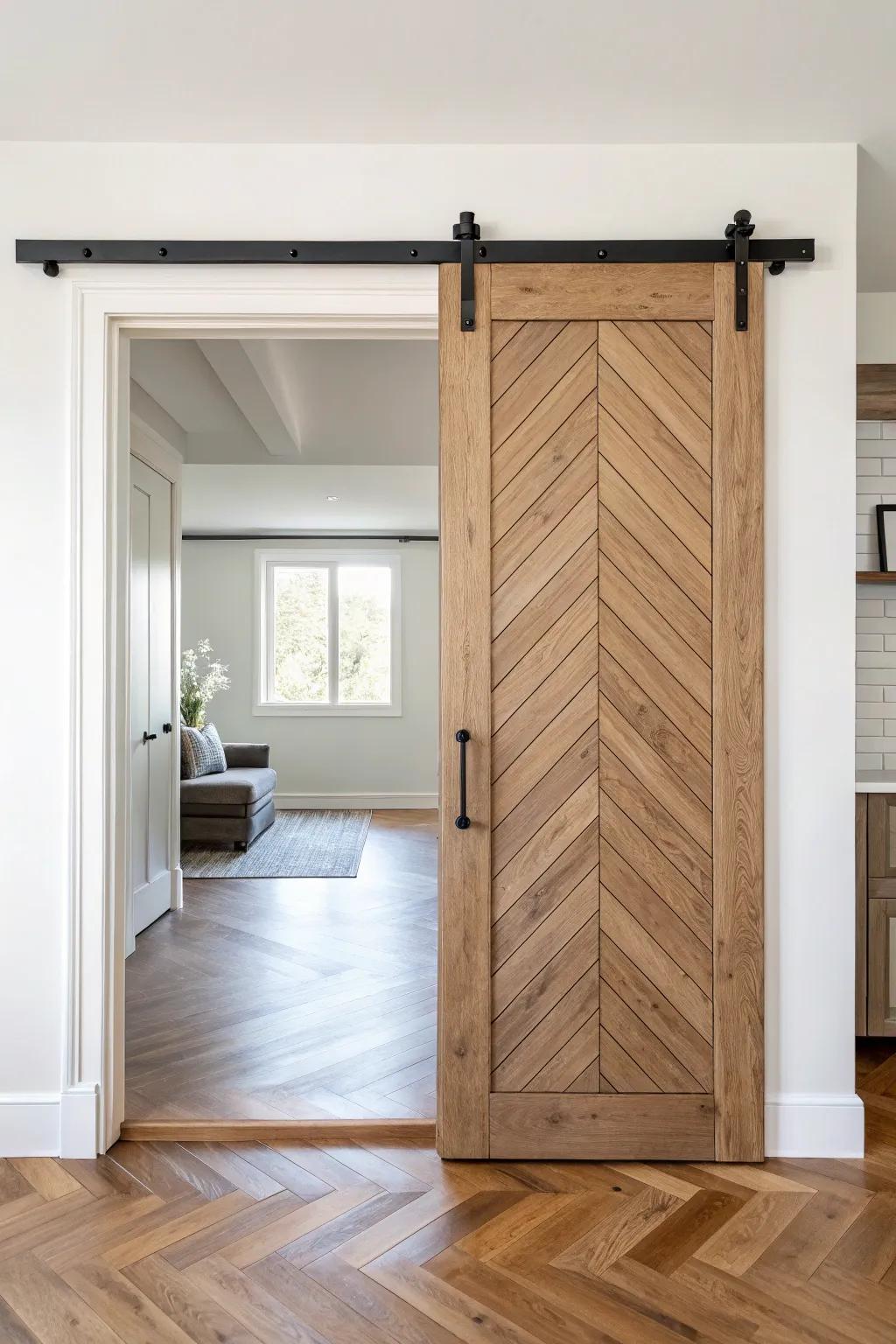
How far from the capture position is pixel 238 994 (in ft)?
11.7

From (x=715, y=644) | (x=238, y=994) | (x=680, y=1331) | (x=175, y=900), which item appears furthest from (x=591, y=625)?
(x=175, y=900)

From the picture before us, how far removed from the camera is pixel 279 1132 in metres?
2.46

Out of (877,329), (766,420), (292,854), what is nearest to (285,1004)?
(766,420)

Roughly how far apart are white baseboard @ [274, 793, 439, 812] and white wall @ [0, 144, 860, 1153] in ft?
20.4

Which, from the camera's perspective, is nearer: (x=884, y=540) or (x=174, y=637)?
(x=884, y=540)

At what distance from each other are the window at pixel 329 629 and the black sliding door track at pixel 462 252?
637cm

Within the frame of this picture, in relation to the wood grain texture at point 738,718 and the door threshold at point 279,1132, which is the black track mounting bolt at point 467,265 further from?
the door threshold at point 279,1132

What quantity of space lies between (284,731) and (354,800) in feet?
3.08

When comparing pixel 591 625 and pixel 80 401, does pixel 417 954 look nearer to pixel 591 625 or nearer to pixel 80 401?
pixel 591 625

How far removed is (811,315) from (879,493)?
Result: 1.43m

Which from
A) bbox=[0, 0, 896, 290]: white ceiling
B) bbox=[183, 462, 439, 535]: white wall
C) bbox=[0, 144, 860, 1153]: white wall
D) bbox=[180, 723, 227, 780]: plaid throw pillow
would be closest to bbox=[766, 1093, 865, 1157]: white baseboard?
bbox=[0, 144, 860, 1153]: white wall

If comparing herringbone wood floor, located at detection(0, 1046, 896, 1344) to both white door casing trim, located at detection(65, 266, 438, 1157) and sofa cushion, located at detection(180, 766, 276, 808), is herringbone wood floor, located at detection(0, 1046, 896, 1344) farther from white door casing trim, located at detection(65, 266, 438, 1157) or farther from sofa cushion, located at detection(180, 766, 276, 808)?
sofa cushion, located at detection(180, 766, 276, 808)

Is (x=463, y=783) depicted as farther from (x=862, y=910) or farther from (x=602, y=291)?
(x=862, y=910)

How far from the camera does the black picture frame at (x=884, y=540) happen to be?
11.5ft
